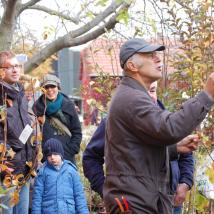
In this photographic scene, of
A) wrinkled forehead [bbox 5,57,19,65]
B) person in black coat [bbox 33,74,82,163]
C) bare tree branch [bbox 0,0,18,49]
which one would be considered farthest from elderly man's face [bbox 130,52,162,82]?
bare tree branch [bbox 0,0,18,49]

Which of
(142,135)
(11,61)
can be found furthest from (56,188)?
(142,135)

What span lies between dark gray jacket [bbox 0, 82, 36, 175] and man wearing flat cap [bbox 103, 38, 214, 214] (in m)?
1.95

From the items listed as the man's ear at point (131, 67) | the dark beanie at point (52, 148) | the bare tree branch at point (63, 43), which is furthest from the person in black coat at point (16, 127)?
the bare tree branch at point (63, 43)

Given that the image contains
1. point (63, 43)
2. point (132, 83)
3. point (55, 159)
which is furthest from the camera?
point (63, 43)

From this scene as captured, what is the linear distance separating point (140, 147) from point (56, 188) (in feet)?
9.76

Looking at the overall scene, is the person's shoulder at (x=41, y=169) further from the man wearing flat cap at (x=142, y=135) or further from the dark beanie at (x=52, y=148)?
the man wearing flat cap at (x=142, y=135)

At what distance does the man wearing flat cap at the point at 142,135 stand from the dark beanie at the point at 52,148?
2.80 meters

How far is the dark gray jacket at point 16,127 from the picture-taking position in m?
5.50

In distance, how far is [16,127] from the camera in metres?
5.55

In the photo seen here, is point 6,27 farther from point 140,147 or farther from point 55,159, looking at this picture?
point 140,147

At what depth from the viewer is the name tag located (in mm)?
5484

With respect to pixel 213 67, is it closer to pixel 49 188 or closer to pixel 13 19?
pixel 49 188

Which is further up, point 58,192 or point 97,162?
point 97,162

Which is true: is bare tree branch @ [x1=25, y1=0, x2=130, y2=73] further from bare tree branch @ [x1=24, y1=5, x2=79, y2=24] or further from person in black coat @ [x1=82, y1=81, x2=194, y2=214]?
person in black coat @ [x1=82, y1=81, x2=194, y2=214]
